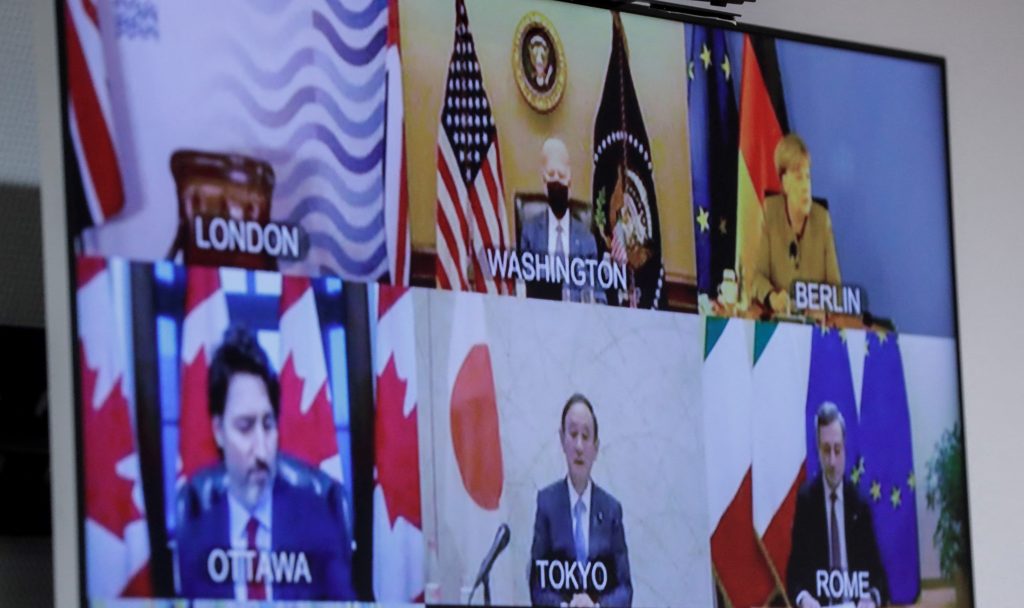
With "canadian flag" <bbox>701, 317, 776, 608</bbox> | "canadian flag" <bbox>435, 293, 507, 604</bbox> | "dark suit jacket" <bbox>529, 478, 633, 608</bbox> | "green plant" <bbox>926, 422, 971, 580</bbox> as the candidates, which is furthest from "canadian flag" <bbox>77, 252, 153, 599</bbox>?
"green plant" <bbox>926, 422, 971, 580</bbox>

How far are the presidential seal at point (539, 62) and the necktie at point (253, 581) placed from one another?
700 mm

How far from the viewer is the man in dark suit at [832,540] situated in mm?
2682

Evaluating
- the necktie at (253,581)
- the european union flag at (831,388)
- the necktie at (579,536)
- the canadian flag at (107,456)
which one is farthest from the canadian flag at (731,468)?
the canadian flag at (107,456)

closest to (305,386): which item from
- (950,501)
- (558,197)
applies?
(558,197)

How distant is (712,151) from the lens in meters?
2.71

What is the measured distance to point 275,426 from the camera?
89.7 inches

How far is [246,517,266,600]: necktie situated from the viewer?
7.29 ft

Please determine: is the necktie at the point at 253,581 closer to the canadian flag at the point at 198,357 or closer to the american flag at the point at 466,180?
the canadian flag at the point at 198,357

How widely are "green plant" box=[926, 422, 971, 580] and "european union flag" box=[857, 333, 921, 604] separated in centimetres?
5

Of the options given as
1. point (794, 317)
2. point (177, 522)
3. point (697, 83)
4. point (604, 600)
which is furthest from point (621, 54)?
point (177, 522)

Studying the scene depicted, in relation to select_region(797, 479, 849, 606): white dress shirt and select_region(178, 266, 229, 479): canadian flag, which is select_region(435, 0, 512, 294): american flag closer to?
select_region(178, 266, 229, 479): canadian flag

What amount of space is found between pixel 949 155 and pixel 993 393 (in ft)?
1.38

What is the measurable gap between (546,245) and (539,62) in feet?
0.83

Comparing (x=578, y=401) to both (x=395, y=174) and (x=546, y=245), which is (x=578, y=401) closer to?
(x=546, y=245)
